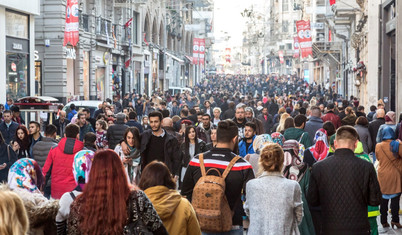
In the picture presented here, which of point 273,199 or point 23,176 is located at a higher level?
point 23,176

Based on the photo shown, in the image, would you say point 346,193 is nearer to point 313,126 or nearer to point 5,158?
point 5,158

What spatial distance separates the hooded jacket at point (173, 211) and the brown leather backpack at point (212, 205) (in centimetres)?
110

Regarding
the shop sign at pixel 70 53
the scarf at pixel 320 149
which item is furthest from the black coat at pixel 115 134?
the shop sign at pixel 70 53

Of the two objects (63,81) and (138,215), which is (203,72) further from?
(138,215)

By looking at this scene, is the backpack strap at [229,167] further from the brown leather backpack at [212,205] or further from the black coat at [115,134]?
the black coat at [115,134]

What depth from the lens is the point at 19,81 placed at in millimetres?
29500

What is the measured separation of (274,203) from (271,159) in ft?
1.19

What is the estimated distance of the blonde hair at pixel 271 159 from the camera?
628 centimetres

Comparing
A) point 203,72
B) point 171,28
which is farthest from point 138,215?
point 203,72

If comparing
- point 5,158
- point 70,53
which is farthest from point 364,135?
point 70,53

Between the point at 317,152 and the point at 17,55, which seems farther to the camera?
the point at 17,55

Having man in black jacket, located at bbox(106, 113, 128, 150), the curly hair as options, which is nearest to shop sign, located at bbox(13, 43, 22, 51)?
man in black jacket, located at bbox(106, 113, 128, 150)

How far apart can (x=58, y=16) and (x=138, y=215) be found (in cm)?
3007

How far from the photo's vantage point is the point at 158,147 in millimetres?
11086
